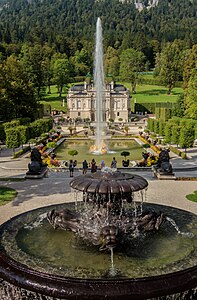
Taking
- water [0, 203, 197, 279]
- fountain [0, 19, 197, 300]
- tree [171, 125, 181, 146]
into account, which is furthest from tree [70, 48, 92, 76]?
water [0, 203, 197, 279]

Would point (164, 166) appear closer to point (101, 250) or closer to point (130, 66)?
point (101, 250)

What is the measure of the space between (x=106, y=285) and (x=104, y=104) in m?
71.7

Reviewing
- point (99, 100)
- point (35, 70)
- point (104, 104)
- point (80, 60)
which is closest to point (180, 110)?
point (104, 104)

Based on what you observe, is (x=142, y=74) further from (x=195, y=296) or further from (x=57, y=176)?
(x=195, y=296)

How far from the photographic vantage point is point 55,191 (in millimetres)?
20141

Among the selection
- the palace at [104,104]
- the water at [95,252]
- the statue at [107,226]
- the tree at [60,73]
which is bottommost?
the palace at [104,104]

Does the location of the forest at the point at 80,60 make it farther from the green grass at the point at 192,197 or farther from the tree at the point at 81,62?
the green grass at the point at 192,197

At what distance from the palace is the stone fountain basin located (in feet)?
229

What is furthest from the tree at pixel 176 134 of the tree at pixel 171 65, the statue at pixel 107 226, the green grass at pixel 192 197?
the tree at pixel 171 65

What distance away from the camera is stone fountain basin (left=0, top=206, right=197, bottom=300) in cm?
775

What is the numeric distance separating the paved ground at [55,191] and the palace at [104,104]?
1999 inches

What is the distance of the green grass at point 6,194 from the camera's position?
18.1 metres

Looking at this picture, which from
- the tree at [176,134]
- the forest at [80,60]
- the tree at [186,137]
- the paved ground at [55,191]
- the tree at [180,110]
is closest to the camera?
the paved ground at [55,191]

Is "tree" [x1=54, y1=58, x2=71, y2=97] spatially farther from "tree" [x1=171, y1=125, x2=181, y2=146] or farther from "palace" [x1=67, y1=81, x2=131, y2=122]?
"tree" [x1=171, y1=125, x2=181, y2=146]
